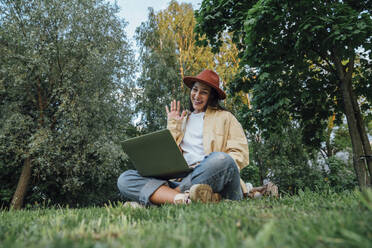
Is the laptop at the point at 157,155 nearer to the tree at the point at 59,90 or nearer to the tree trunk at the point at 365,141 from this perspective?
the tree trunk at the point at 365,141

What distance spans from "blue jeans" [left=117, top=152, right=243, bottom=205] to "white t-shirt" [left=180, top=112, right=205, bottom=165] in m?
0.38

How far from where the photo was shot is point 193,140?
3104 millimetres

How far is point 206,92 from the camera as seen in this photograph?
3305 mm

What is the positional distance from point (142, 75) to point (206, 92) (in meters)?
10.8

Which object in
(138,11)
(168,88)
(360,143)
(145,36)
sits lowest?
(360,143)

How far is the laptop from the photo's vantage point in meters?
2.28

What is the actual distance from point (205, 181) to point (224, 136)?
2.46ft

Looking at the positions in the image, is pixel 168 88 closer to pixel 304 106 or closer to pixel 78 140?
pixel 78 140

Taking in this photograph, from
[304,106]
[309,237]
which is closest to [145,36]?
[304,106]

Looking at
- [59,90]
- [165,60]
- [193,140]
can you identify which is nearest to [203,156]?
[193,140]

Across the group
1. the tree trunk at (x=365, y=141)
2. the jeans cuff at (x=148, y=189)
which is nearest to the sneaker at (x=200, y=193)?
the jeans cuff at (x=148, y=189)

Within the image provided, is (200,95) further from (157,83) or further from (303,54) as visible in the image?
(157,83)

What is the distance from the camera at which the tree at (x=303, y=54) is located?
3777mm

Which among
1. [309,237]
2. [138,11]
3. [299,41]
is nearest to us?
[309,237]
